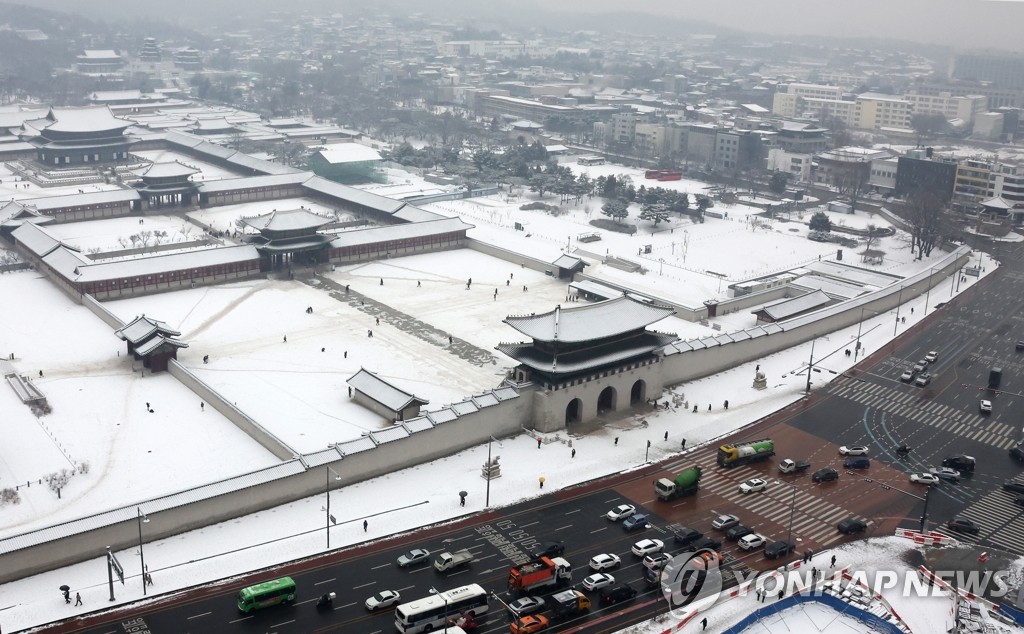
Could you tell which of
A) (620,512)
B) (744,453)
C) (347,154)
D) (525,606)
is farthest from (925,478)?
(347,154)

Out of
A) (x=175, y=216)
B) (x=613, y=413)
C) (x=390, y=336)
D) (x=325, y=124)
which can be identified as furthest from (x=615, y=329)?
(x=325, y=124)

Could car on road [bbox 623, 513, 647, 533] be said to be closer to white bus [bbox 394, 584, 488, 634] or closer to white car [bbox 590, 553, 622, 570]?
white car [bbox 590, 553, 622, 570]

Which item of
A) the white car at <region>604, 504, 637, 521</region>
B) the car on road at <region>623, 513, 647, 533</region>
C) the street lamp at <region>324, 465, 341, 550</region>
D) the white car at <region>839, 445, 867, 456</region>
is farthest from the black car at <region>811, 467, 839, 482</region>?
the street lamp at <region>324, 465, 341, 550</region>

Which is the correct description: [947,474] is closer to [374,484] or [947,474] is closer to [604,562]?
[604,562]

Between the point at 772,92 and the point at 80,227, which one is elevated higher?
the point at 772,92

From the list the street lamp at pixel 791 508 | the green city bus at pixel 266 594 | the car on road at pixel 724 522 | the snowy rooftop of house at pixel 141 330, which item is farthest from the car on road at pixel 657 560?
the snowy rooftop of house at pixel 141 330

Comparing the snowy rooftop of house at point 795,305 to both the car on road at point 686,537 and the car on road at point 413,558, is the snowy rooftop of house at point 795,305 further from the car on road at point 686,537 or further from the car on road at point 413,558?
the car on road at point 413,558

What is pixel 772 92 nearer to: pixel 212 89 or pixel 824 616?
pixel 212 89

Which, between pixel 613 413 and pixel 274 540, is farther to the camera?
pixel 613 413
